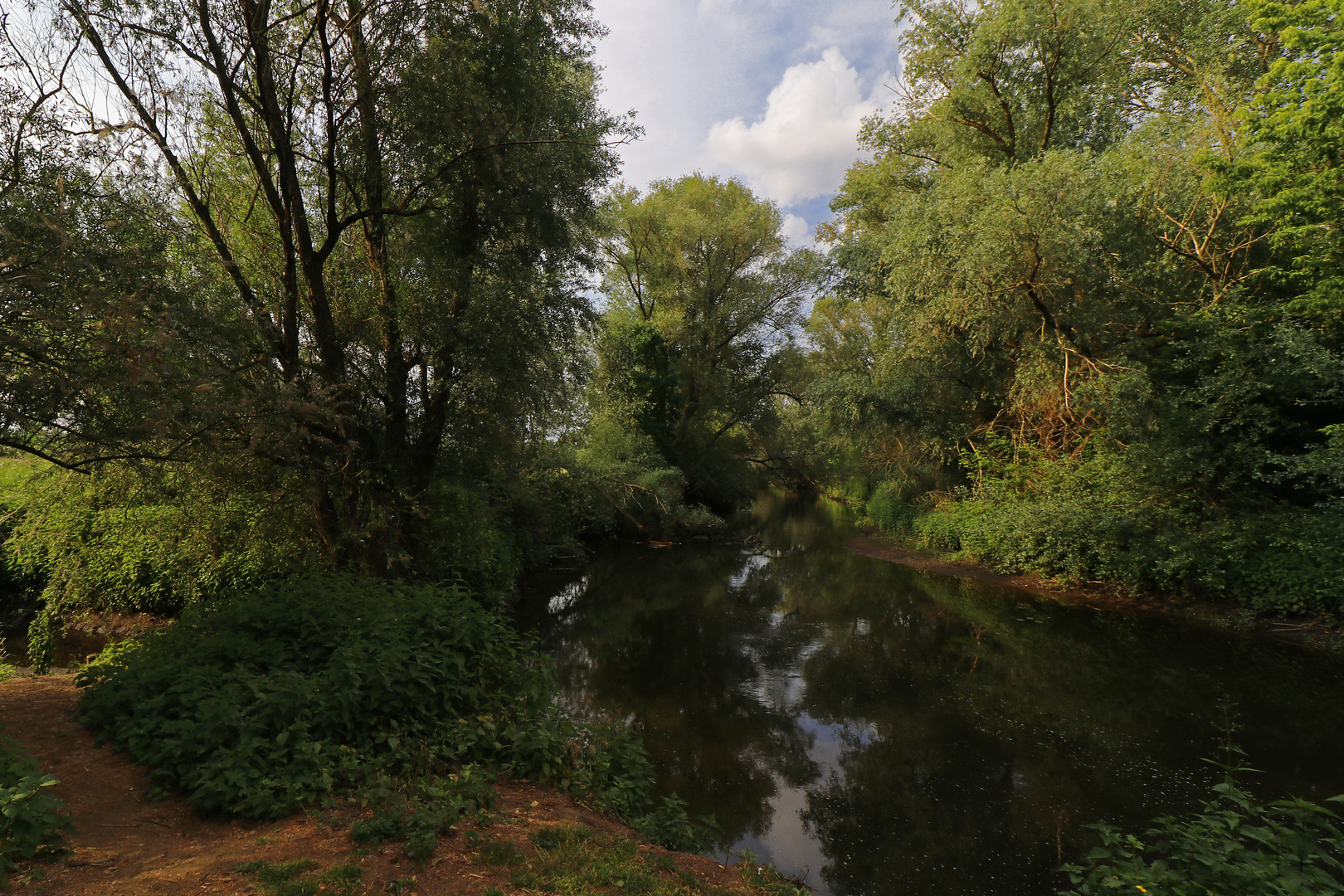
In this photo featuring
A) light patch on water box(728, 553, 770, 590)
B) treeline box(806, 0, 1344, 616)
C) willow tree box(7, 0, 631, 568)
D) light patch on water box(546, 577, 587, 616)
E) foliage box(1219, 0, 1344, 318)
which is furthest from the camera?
light patch on water box(728, 553, 770, 590)

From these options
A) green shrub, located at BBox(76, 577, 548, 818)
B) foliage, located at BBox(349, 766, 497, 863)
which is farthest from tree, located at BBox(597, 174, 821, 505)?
foliage, located at BBox(349, 766, 497, 863)

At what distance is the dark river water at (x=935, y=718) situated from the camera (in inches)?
224

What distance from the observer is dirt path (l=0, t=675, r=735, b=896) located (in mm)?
3242

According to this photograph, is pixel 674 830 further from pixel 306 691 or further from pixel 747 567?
pixel 747 567

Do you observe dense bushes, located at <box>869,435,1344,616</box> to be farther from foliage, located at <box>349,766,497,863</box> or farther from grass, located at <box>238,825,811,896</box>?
foliage, located at <box>349,766,497,863</box>

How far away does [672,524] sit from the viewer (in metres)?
22.4

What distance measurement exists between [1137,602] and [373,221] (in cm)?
1583

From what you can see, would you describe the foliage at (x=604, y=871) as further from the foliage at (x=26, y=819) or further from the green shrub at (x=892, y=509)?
the green shrub at (x=892, y=509)

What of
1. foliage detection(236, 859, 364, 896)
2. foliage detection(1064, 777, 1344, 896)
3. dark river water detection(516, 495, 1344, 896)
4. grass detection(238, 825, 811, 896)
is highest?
foliage detection(1064, 777, 1344, 896)

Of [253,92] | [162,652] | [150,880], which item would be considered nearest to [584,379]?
[253,92]

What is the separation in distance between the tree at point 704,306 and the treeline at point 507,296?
10.4 m

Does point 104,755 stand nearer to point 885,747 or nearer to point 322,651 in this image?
point 322,651

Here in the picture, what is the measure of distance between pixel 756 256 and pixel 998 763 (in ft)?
80.3

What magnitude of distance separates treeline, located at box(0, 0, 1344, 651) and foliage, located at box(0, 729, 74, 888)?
2860 mm
